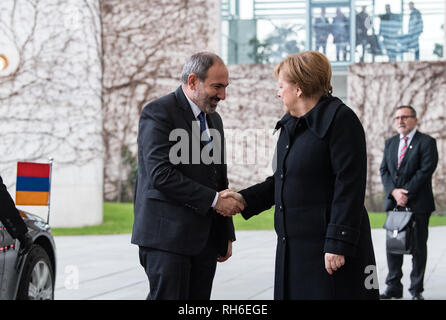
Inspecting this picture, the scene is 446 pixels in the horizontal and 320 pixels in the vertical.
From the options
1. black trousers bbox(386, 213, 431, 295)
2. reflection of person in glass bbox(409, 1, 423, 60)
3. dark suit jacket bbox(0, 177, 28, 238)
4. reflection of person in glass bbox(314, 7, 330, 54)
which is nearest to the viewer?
dark suit jacket bbox(0, 177, 28, 238)

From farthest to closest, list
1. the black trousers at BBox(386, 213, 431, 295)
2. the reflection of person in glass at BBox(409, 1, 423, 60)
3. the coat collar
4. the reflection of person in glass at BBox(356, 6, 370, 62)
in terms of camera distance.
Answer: the reflection of person in glass at BBox(356, 6, 370, 62), the reflection of person in glass at BBox(409, 1, 423, 60), the black trousers at BBox(386, 213, 431, 295), the coat collar

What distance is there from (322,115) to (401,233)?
434 centimetres

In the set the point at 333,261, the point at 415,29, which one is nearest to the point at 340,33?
the point at 415,29

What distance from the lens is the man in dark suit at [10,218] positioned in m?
4.76

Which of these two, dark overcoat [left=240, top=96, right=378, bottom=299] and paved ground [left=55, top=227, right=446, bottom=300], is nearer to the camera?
dark overcoat [left=240, top=96, right=378, bottom=299]

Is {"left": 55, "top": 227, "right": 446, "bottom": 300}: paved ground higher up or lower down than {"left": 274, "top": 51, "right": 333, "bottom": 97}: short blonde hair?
lower down

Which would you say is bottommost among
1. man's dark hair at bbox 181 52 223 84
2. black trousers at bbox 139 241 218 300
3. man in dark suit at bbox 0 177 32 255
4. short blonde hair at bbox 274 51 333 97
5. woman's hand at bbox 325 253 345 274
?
black trousers at bbox 139 241 218 300

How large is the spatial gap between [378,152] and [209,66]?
636 inches

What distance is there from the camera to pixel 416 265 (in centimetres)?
773

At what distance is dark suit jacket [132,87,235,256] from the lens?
3.96m

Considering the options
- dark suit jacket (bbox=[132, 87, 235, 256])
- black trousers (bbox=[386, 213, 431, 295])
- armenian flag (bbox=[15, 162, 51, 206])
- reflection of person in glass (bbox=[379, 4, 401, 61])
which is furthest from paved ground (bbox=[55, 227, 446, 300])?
reflection of person in glass (bbox=[379, 4, 401, 61])

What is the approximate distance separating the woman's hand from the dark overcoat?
2 centimetres

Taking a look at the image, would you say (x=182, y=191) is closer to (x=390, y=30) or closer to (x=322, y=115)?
(x=322, y=115)

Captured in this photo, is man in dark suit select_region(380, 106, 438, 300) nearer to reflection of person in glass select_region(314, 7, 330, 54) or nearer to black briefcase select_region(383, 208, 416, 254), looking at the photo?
black briefcase select_region(383, 208, 416, 254)
